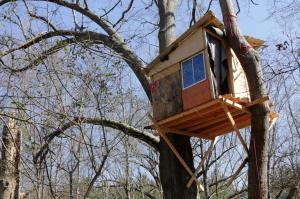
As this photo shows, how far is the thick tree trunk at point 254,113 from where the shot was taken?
164 inches

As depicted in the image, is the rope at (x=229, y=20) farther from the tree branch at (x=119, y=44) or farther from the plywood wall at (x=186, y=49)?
the tree branch at (x=119, y=44)

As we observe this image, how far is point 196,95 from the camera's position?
492 centimetres

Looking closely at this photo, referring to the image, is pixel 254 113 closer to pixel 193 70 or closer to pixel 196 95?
pixel 196 95

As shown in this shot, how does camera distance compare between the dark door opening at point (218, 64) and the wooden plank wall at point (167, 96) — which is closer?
the dark door opening at point (218, 64)

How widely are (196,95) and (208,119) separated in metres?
0.46

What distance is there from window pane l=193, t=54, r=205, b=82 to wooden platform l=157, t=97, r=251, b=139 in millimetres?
439

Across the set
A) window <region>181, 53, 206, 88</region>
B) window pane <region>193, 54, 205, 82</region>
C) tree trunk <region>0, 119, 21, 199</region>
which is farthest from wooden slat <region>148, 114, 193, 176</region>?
tree trunk <region>0, 119, 21, 199</region>

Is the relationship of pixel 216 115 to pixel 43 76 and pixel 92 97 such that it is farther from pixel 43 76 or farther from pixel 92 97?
pixel 43 76

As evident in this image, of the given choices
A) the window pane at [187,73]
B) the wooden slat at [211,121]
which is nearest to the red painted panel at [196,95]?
the window pane at [187,73]

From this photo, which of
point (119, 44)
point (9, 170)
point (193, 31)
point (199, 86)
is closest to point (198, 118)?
point (199, 86)

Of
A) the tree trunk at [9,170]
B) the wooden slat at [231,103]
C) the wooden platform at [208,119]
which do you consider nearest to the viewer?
the wooden slat at [231,103]

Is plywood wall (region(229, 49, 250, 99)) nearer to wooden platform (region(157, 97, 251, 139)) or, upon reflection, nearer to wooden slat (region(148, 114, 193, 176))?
wooden platform (region(157, 97, 251, 139))

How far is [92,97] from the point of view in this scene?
581 centimetres

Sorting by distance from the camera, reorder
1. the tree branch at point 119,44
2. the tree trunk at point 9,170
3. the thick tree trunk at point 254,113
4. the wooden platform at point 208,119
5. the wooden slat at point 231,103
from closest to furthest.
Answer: the thick tree trunk at point 254,113, the wooden slat at point 231,103, the wooden platform at point 208,119, the tree trunk at point 9,170, the tree branch at point 119,44
